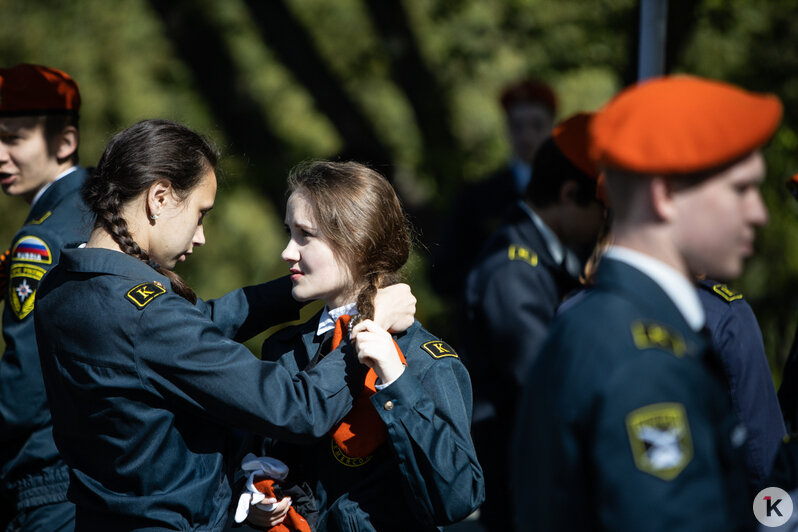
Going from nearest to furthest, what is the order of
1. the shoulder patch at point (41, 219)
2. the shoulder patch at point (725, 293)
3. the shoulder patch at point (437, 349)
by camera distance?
the shoulder patch at point (437, 349)
the shoulder patch at point (725, 293)
the shoulder patch at point (41, 219)

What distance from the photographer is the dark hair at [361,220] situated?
229 centimetres

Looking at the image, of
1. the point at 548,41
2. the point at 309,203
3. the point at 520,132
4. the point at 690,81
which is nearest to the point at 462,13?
the point at 548,41

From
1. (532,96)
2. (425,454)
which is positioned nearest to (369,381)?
(425,454)

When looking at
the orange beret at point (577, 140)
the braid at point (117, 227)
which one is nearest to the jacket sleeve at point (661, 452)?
the braid at point (117, 227)

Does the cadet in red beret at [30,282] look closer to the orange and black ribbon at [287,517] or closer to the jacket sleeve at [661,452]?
the orange and black ribbon at [287,517]

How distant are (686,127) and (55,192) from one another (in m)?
2.40

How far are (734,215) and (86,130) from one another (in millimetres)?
9230

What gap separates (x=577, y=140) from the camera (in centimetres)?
319

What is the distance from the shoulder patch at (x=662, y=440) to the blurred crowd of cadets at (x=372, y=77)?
18.0 feet

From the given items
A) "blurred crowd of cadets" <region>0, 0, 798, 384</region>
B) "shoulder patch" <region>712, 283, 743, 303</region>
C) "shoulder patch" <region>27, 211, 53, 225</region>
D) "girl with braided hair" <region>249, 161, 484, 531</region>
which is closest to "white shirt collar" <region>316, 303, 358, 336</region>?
"girl with braided hair" <region>249, 161, 484, 531</region>

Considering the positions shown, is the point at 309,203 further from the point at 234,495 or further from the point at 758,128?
the point at 758,128

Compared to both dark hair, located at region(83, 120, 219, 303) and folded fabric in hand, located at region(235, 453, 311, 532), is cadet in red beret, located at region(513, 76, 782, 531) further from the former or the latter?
dark hair, located at region(83, 120, 219, 303)

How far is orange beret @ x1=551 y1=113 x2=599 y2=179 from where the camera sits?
3.16m
